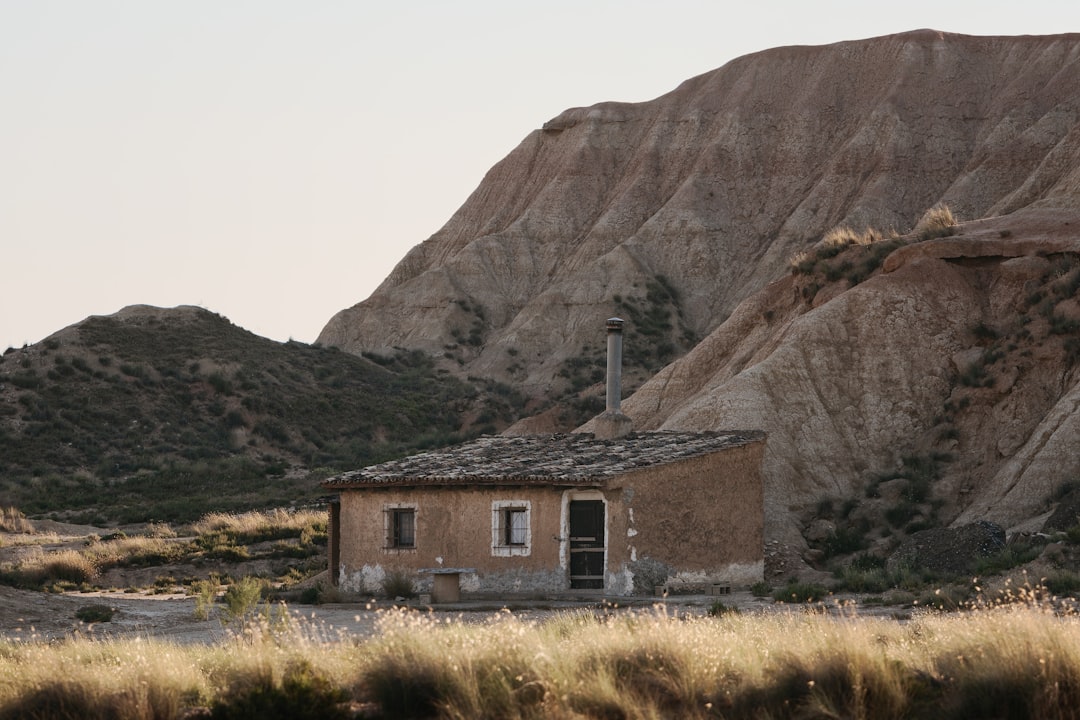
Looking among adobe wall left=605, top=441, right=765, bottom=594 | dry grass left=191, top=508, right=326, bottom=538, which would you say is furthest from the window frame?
dry grass left=191, top=508, right=326, bottom=538

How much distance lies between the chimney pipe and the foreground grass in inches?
691

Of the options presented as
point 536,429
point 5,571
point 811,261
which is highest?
point 811,261

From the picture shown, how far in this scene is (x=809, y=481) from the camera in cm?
3909

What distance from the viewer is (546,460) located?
101 feet

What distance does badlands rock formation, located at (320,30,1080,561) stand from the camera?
40219 millimetres

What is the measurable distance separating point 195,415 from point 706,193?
27.4m

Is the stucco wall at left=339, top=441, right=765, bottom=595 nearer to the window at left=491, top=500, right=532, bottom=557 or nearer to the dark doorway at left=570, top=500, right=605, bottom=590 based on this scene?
the window at left=491, top=500, right=532, bottom=557

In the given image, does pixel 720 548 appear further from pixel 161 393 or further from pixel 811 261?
pixel 161 393

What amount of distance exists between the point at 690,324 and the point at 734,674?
2390 inches

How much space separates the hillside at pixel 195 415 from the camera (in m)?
56.8

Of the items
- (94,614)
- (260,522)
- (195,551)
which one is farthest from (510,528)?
(260,522)

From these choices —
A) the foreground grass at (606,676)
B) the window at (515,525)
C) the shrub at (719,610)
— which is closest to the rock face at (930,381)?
the window at (515,525)

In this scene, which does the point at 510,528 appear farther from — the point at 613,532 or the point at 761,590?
the point at 761,590

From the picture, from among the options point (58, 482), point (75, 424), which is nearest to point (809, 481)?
point (58, 482)
